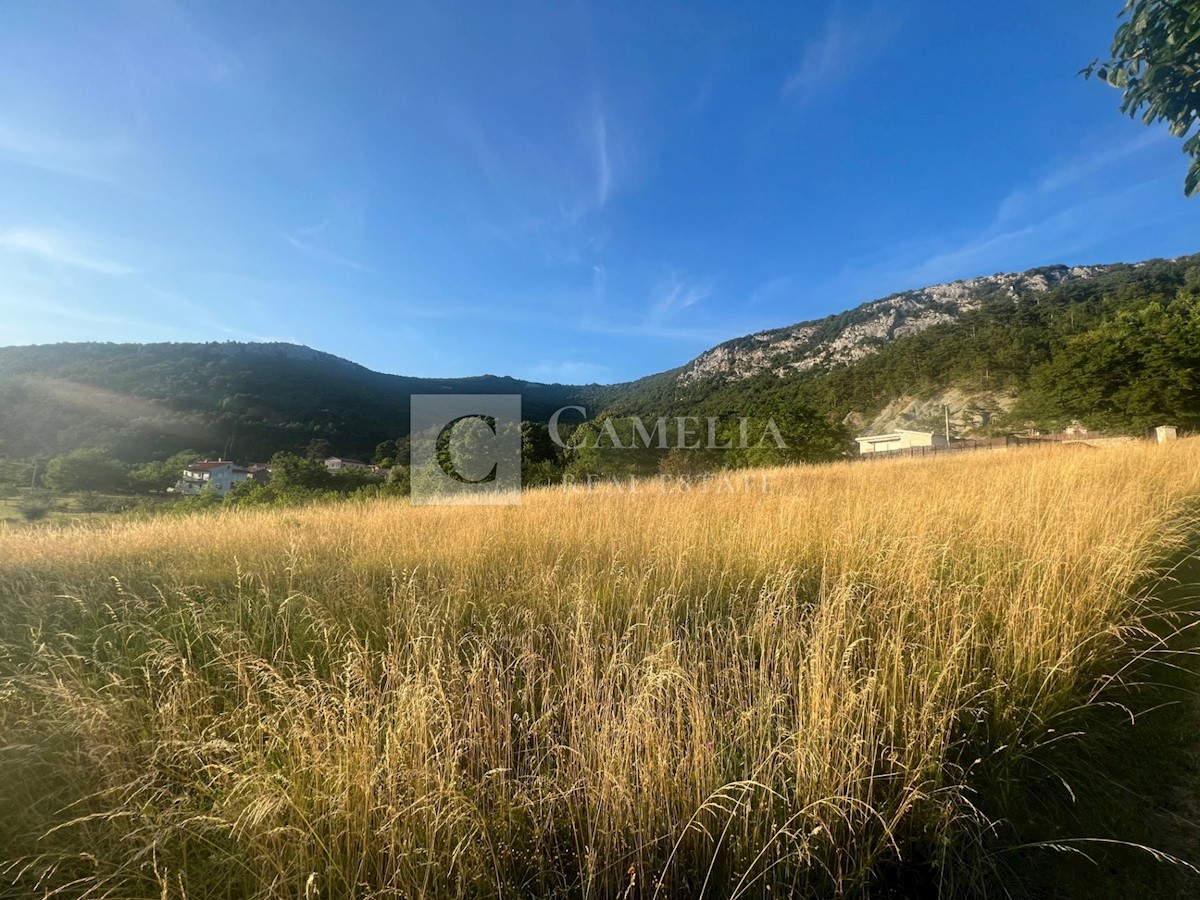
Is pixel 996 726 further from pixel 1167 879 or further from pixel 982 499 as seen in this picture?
pixel 982 499

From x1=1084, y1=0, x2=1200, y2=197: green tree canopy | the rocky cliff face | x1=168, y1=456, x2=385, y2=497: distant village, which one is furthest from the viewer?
the rocky cliff face

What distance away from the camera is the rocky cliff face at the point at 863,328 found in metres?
82.4

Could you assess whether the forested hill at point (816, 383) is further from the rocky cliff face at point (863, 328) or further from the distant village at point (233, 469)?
the distant village at point (233, 469)

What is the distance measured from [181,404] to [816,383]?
79.6m

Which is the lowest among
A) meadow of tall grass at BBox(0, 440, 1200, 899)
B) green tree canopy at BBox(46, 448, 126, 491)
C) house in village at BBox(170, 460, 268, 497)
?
house in village at BBox(170, 460, 268, 497)

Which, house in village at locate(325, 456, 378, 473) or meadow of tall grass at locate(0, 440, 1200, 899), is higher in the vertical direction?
meadow of tall grass at locate(0, 440, 1200, 899)

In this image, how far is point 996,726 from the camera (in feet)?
5.76

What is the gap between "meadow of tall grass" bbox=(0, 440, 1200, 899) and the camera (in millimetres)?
1260

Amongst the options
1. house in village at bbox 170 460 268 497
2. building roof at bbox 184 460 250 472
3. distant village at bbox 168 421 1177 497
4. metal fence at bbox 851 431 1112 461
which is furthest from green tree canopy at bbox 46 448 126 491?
metal fence at bbox 851 431 1112 461

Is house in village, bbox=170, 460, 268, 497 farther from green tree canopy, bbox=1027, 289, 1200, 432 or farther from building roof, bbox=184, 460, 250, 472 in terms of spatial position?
green tree canopy, bbox=1027, 289, 1200, 432

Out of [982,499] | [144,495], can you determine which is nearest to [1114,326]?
[982,499]

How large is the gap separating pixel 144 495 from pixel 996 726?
1420 inches

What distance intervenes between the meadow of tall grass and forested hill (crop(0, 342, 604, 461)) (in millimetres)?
45085

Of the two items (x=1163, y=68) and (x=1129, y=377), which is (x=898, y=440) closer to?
(x=1129, y=377)
